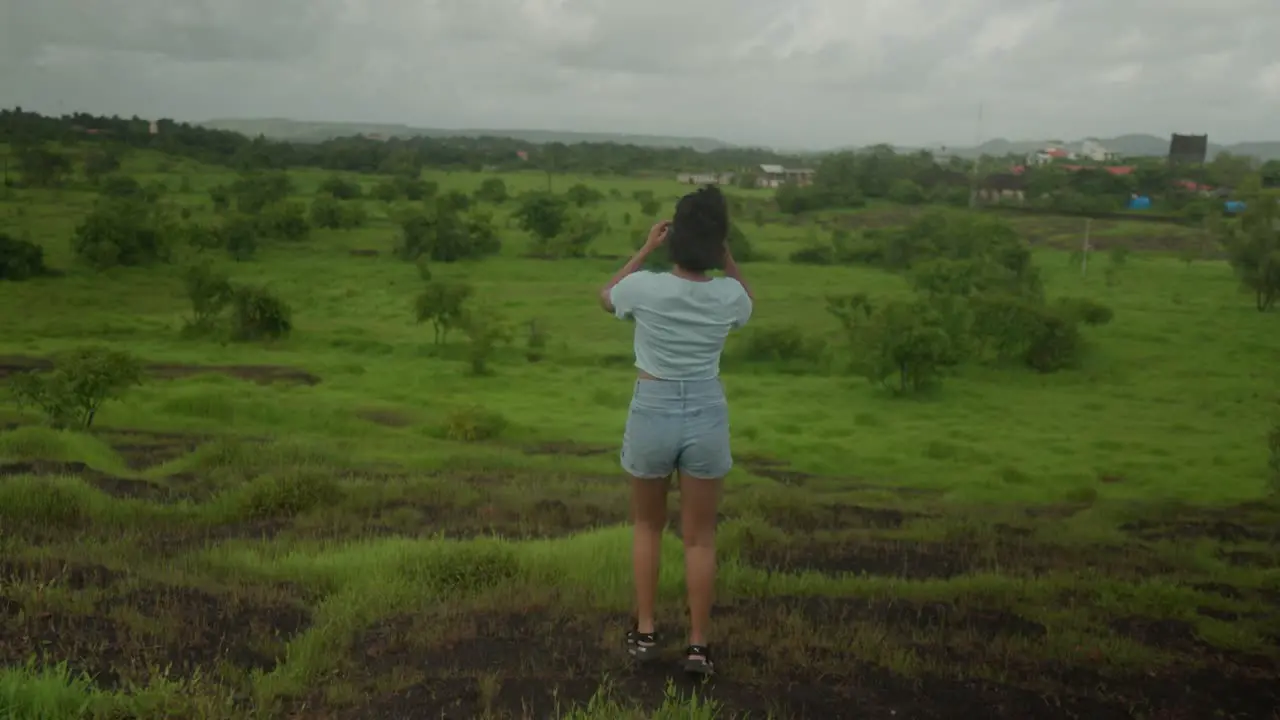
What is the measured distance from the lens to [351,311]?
30.0m

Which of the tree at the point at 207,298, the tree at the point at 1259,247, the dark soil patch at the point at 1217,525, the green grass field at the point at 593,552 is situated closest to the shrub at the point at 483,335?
the green grass field at the point at 593,552

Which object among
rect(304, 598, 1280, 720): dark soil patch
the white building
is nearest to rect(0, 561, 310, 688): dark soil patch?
rect(304, 598, 1280, 720): dark soil patch

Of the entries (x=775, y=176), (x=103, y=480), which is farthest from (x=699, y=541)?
(x=775, y=176)

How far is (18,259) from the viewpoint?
29.5 meters

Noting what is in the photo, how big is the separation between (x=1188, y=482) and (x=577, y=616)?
13.5m

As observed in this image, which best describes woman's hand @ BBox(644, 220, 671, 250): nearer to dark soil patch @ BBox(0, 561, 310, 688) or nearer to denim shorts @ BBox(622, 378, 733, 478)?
denim shorts @ BBox(622, 378, 733, 478)

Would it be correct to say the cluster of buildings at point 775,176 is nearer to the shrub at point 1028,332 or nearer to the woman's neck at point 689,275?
the shrub at point 1028,332

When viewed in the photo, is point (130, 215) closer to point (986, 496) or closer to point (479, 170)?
point (986, 496)

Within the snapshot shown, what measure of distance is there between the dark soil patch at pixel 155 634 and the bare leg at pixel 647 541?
4.16 feet

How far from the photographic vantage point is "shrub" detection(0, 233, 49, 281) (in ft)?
96.3

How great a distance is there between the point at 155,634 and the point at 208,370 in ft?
64.8

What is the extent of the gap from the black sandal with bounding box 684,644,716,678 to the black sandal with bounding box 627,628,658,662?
129 millimetres

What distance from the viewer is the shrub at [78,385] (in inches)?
616

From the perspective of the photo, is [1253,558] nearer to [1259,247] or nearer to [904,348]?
[904,348]
